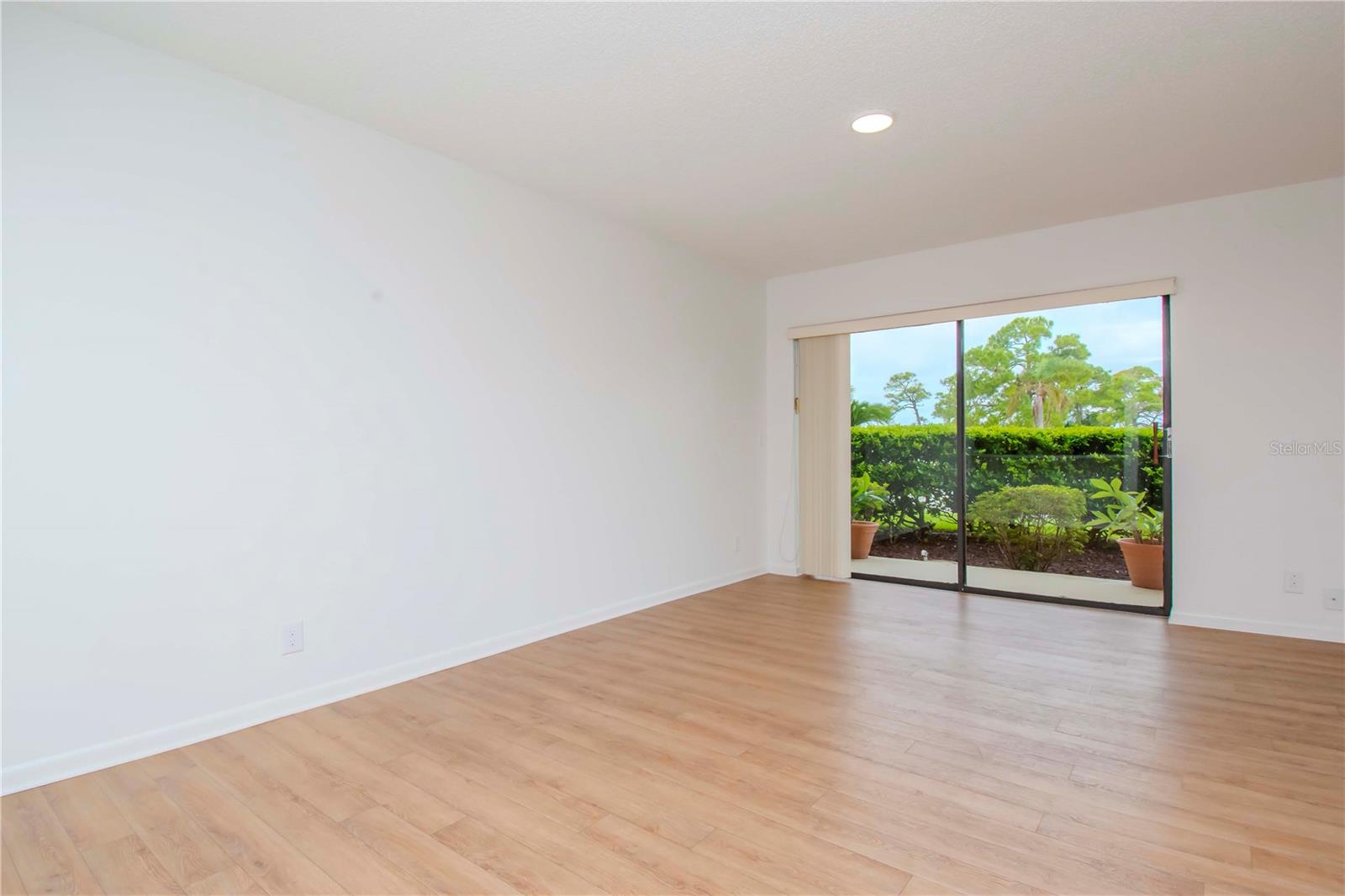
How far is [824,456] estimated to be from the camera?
576 centimetres

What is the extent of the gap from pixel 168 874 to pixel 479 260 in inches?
111

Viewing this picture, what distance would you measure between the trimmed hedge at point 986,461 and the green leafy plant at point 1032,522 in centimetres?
6

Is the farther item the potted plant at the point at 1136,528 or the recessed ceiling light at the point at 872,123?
the potted plant at the point at 1136,528

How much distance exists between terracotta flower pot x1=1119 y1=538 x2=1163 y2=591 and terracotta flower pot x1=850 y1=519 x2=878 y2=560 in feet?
5.60

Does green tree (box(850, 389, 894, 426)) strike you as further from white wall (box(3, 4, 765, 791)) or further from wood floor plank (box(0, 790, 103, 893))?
wood floor plank (box(0, 790, 103, 893))

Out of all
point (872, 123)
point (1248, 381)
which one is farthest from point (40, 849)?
point (1248, 381)

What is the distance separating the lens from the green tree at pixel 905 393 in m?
5.41

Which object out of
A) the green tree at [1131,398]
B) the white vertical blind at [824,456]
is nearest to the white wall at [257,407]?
the white vertical blind at [824,456]

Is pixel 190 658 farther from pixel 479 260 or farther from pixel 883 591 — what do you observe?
pixel 883 591

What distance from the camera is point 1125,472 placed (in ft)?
14.9

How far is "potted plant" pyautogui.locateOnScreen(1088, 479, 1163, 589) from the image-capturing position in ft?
14.7

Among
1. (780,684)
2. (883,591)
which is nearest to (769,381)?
(883,591)

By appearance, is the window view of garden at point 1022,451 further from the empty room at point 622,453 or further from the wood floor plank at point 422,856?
the wood floor plank at point 422,856

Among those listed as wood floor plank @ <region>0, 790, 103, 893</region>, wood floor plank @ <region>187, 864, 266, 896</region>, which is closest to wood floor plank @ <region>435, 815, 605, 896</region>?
wood floor plank @ <region>187, 864, 266, 896</region>
